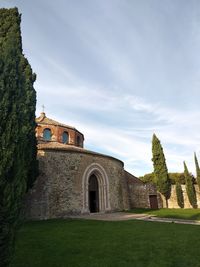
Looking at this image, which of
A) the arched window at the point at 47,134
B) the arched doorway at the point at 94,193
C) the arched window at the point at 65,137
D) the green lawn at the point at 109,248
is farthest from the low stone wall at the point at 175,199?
the green lawn at the point at 109,248

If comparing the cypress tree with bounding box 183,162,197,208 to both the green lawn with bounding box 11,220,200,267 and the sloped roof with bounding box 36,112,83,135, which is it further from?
the green lawn with bounding box 11,220,200,267

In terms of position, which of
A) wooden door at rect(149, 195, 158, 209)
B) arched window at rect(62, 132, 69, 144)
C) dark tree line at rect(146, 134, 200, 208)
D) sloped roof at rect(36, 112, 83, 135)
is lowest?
wooden door at rect(149, 195, 158, 209)

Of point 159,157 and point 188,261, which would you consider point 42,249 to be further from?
point 159,157

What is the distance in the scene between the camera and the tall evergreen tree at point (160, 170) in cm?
2994

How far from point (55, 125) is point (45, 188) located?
33.1ft

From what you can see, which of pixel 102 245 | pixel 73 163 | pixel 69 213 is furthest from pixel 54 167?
pixel 102 245

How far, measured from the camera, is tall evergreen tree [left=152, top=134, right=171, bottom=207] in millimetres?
29938

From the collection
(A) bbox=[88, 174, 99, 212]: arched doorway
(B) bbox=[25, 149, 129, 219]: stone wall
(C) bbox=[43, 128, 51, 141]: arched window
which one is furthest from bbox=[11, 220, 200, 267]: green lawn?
(C) bbox=[43, 128, 51, 141]: arched window

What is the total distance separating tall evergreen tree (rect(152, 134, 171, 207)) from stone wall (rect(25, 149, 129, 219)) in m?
10.3

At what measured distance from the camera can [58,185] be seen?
19.1 m

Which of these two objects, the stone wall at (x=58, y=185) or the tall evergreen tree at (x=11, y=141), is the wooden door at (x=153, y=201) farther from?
the tall evergreen tree at (x=11, y=141)

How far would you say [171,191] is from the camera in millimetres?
30609

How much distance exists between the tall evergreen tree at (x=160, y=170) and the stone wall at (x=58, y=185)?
10274 millimetres

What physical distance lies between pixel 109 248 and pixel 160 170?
23.9 metres
